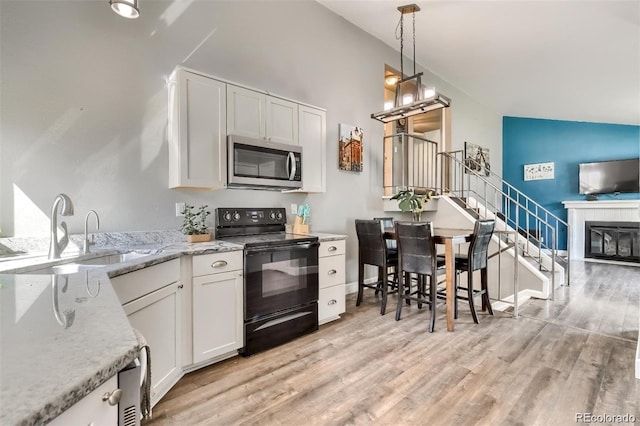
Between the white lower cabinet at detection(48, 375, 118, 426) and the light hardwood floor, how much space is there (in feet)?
4.38

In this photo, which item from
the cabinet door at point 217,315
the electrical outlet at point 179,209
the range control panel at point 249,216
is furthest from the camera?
the range control panel at point 249,216

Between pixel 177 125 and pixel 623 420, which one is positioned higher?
pixel 177 125

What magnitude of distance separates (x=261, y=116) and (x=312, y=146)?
724 mm

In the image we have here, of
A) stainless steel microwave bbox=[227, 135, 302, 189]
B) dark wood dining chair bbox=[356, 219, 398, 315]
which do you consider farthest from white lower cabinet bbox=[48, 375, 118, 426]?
dark wood dining chair bbox=[356, 219, 398, 315]

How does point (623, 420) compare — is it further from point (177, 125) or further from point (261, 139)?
point (177, 125)

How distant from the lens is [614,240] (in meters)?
6.55

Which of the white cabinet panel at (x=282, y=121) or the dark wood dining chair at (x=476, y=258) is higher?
the white cabinet panel at (x=282, y=121)

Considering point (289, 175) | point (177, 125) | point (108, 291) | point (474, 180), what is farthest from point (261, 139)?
point (474, 180)

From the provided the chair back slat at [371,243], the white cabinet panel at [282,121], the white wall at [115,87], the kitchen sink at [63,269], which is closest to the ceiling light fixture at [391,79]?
the white wall at [115,87]

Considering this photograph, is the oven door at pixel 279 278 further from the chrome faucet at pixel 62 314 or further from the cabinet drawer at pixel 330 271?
the chrome faucet at pixel 62 314

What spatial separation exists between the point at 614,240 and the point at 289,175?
743cm

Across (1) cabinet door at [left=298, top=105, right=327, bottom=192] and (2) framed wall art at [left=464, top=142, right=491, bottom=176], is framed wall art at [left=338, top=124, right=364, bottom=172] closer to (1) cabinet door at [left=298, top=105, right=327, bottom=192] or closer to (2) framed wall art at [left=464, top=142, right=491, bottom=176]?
(1) cabinet door at [left=298, top=105, right=327, bottom=192]

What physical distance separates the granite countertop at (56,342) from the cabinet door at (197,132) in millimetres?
1404

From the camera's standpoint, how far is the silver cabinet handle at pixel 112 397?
0.60 metres
